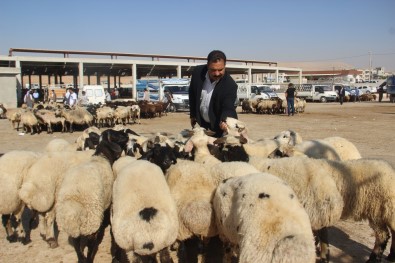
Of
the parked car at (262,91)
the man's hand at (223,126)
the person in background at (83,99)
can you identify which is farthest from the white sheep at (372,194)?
the parked car at (262,91)

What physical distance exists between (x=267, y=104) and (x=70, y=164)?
24468 mm

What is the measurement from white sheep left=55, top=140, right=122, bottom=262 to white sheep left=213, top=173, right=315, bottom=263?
1591 mm

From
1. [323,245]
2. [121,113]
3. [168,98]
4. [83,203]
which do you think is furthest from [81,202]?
[168,98]

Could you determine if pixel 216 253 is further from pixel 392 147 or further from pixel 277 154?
pixel 392 147

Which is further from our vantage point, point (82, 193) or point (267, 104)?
point (267, 104)

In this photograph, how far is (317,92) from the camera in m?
44.7

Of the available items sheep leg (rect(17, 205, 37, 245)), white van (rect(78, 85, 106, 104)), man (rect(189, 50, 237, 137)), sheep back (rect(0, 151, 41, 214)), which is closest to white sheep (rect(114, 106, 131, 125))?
white van (rect(78, 85, 106, 104))

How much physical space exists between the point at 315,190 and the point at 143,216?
6.91 ft

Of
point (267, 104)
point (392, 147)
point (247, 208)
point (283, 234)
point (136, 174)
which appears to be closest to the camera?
point (283, 234)

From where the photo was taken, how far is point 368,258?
4.95m

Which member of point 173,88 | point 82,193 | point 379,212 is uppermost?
point 173,88

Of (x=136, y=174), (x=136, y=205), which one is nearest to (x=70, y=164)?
(x=136, y=174)

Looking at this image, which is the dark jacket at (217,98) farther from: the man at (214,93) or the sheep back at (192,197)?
the sheep back at (192,197)

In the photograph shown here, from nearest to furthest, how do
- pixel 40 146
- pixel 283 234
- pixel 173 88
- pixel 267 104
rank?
pixel 283 234 < pixel 40 146 < pixel 267 104 < pixel 173 88
